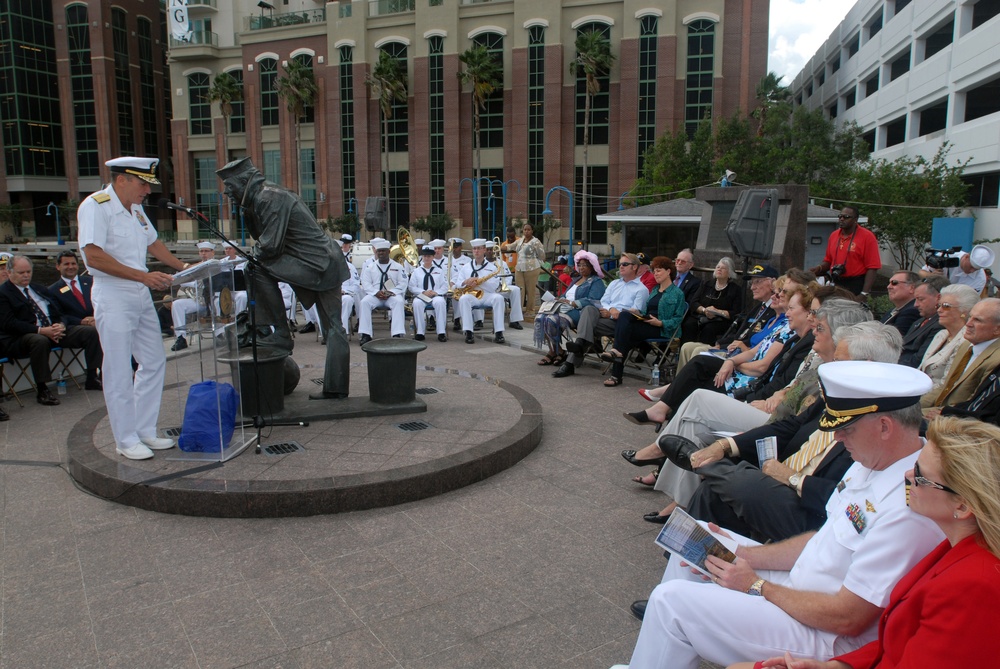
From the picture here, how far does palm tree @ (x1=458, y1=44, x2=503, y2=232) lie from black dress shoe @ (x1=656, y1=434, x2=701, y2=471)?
124 ft

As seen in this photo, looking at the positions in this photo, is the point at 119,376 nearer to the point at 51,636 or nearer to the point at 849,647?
the point at 51,636

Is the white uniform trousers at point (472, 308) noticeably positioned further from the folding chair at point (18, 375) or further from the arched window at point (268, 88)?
the arched window at point (268, 88)

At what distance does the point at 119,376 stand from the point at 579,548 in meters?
3.44

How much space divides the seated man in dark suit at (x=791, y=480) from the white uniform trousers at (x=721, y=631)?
2.89 ft

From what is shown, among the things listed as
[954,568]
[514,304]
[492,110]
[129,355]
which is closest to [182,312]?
[129,355]

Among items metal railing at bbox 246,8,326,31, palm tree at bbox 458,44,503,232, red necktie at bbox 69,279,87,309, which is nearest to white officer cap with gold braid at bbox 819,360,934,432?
red necktie at bbox 69,279,87,309

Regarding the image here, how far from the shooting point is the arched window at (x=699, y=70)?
126 feet

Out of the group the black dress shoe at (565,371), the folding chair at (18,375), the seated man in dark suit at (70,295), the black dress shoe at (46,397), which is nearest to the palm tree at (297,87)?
the seated man in dark suit at (70,295)

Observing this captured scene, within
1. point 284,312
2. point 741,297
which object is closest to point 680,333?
point 741,297

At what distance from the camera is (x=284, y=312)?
618 centimetres

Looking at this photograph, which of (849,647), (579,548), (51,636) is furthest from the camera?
(579,548)

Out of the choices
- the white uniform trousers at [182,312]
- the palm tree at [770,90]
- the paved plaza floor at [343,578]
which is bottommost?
the paved plaza floor at [343,578]

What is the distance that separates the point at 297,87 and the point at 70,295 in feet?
134

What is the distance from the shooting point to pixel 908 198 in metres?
21.5
